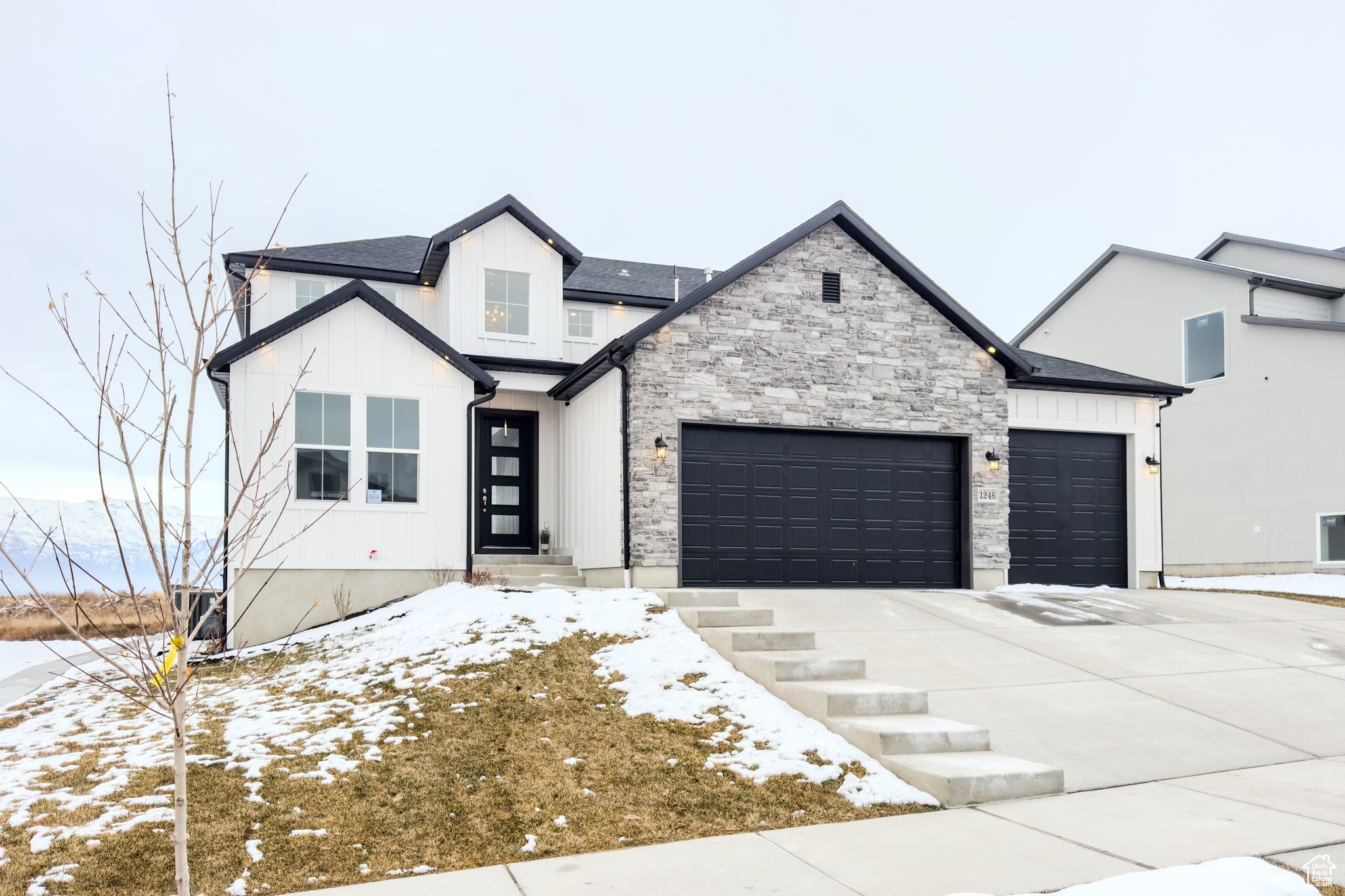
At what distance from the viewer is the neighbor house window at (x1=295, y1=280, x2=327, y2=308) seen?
1656cm

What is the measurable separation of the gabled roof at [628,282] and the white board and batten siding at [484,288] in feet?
4.11

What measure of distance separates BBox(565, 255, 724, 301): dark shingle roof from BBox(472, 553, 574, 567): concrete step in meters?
5.73

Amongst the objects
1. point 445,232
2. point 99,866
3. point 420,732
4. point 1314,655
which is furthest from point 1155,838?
point 445,232

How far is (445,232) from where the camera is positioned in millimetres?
14914

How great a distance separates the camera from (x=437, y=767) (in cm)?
618

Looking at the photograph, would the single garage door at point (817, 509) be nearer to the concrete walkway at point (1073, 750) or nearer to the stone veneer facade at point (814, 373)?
the stone veneer facade at point (814, 373)

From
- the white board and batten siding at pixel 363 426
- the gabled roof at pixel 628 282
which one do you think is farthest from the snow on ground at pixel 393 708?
the gabled roof at pixel 628 282

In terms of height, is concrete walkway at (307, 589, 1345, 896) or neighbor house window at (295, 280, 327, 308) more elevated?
neighbor house window at (295, 280, 327, 308)

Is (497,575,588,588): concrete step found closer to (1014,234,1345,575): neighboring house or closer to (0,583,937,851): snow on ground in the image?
(0,583,937,851): snow on ground

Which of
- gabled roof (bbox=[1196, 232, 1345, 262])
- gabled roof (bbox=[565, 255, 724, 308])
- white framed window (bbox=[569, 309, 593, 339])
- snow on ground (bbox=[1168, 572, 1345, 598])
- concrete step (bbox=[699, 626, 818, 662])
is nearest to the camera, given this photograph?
concrete step (bbox=[699, 626, 818, 662])

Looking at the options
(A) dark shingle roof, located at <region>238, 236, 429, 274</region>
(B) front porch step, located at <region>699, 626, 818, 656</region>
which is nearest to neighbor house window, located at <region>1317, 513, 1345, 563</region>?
(B) front porch step, located at <region>699, 626, 818, 656</region>

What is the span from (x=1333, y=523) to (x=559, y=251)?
16566 millimetres

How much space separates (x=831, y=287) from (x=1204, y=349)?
12.4m

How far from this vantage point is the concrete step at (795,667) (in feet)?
25.5
